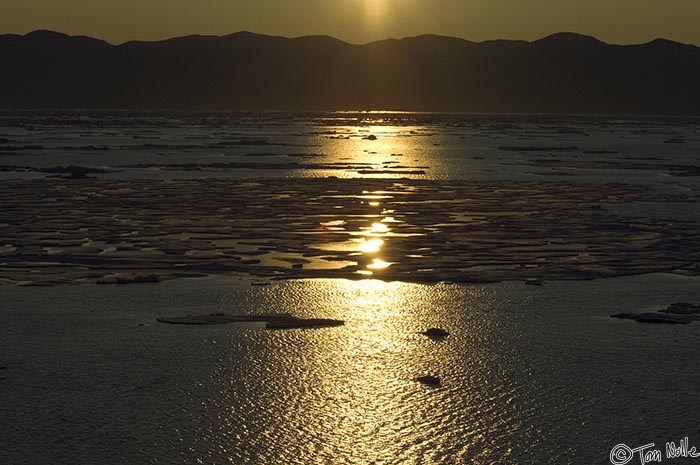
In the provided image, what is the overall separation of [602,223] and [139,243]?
556cm

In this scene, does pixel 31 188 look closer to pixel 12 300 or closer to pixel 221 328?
pixel 12 300

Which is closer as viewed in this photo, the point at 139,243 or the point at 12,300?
the point at 12,300

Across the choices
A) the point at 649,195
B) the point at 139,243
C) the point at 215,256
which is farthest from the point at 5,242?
the point at 649,195

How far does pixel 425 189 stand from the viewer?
18203 millimetres

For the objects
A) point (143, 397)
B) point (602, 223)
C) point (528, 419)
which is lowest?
point (143, 397)

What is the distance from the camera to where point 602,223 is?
13.5 m

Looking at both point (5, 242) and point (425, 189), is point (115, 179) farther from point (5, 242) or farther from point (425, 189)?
point (5, 242)

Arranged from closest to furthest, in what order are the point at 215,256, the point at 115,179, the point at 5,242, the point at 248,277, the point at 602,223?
1. the point at 248,277
2. the point at 215,256
3. the point at 5,242
4. the point at 602,223
5. the point at 115,179

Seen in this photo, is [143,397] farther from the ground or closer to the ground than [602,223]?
closer to the ground

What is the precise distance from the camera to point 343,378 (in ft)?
20.7

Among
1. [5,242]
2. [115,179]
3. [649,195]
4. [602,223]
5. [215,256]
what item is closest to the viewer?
[215,256]

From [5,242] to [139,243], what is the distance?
4.51 feet

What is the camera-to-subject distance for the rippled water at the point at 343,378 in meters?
5.21

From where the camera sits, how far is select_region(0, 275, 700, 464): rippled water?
17.1ft
